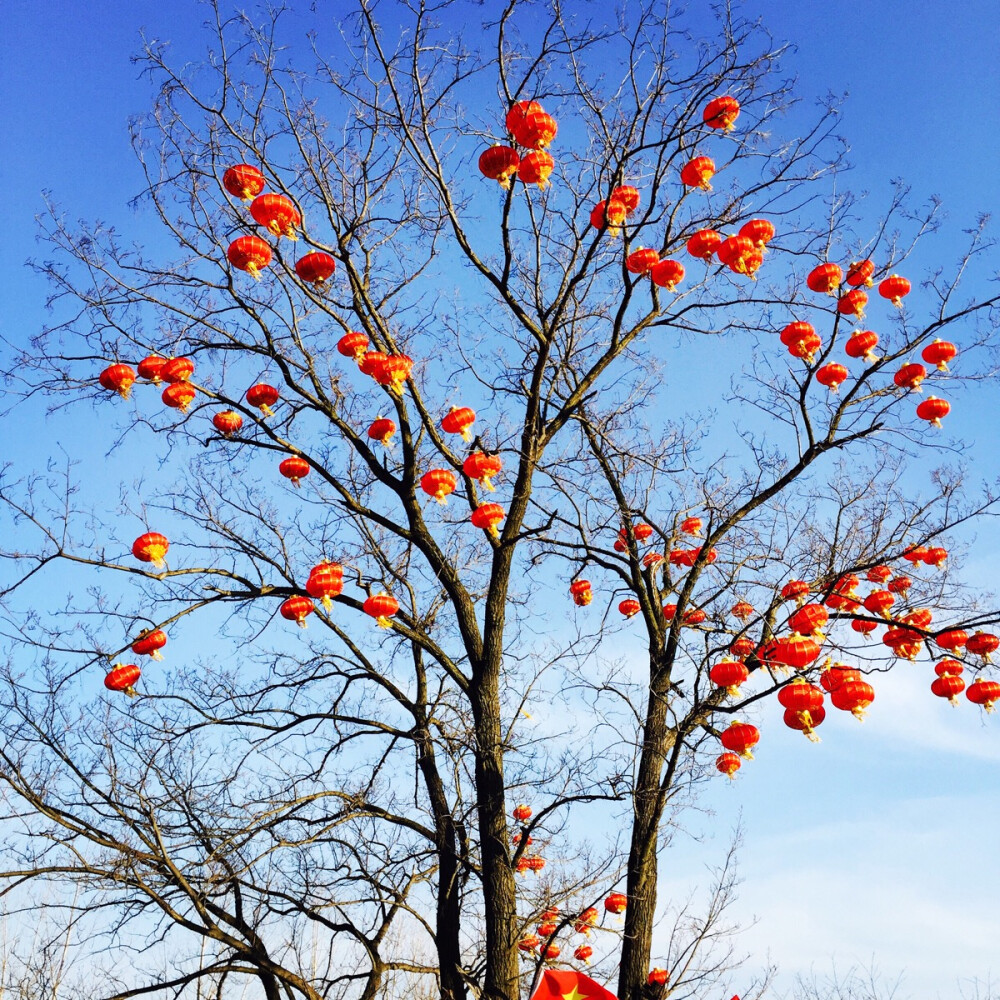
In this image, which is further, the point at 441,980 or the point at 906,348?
the point at 906,348

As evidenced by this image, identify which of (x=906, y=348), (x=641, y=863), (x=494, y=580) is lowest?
(x=641, y=863)

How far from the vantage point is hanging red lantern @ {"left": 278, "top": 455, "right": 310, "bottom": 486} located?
848 centimetres

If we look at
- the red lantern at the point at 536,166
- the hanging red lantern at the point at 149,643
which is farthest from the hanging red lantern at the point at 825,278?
the hanging red lantern at the point at 149,643

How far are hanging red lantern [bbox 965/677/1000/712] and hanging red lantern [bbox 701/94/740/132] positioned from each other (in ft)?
17.0

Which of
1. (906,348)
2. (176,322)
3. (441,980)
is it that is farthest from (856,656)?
(176,322)

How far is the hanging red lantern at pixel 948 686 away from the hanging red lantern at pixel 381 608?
4.79m

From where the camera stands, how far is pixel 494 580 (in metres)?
8.54

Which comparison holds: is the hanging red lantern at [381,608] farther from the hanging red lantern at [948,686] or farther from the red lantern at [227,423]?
the hanging red lantern at [948,686]

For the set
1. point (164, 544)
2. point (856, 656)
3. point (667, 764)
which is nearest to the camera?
point (164, 544)

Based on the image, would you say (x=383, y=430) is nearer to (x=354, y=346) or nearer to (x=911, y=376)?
(x=354, y=346)

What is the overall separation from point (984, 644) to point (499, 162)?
18.4 feet

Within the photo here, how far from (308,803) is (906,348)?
7025mm

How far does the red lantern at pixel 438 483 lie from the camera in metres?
7.52

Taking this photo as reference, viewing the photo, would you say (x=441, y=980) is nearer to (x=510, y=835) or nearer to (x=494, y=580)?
(x=510, y=835)
